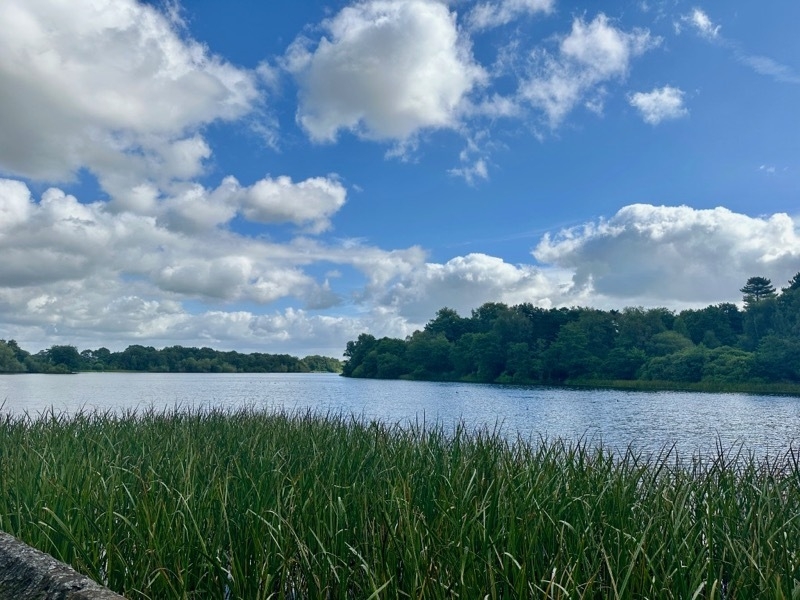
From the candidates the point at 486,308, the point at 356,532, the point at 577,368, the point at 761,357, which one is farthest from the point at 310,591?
the point at 486,308

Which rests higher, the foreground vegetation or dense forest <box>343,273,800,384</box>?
dense forest <box>343,273,800,384</box>

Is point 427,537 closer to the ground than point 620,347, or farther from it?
closer to the ground

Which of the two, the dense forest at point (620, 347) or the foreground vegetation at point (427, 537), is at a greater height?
the dense forest at point (620, 347)

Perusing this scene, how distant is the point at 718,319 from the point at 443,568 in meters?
96.8

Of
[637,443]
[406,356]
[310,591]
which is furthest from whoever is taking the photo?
[406,356]

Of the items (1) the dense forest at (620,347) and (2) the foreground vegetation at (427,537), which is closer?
(2) the foreground vegetation at (427,537)

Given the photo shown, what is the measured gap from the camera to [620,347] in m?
82.5

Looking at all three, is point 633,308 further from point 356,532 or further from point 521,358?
point 356,532

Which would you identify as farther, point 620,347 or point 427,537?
point 620,347

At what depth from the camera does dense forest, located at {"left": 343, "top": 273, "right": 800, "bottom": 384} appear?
66188 mm

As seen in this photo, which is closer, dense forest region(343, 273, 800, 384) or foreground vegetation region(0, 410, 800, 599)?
foreground vegetation region(0, 410, 800, 599)

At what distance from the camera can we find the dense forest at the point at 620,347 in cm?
6619

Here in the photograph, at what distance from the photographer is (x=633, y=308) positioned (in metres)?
94.9

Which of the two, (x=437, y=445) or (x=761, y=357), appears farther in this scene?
(x=761, y=357)
